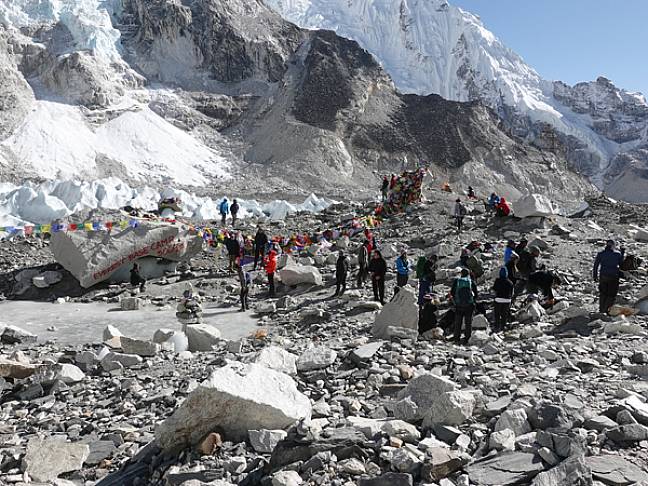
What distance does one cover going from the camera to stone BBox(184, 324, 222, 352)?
8.77 metres

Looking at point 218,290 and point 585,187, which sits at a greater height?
point 585,187

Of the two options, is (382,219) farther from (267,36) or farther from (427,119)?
(267,36)

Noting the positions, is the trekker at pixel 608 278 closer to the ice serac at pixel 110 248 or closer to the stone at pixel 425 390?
the stone at pixel 425 390

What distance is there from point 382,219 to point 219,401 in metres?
17.3

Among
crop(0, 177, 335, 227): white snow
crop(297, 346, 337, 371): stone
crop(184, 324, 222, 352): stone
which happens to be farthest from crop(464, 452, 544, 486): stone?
crop(0, 177, 335, 227): white snow

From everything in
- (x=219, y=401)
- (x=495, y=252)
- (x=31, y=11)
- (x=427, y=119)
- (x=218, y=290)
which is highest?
(x=31, y=11)

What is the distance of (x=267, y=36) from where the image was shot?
73125 mm

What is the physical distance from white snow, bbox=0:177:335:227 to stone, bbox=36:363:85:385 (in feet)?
49.5

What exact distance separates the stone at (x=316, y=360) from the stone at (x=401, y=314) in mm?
2296

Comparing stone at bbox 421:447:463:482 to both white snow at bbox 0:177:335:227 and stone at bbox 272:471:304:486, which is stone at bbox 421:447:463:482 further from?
white snow at bbox 0:177:335:227

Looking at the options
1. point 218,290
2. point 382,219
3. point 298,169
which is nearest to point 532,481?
point 218,290

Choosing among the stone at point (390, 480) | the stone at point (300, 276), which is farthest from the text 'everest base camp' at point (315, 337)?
the stone at point (300, 276)

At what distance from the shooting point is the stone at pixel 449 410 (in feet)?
13.1

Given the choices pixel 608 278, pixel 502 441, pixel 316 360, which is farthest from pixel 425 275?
pixel 502 441
